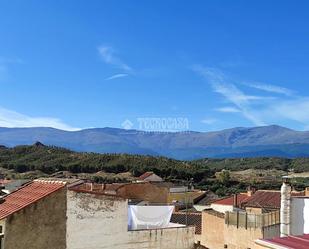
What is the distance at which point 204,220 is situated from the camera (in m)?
36.4

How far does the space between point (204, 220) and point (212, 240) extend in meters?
1.85

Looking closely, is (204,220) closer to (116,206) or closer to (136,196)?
(116,206)

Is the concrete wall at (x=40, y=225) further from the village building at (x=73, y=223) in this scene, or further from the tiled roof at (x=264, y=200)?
the tiled roof at (x=264, y=200)

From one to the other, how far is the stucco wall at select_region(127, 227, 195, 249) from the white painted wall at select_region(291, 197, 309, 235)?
4321mm

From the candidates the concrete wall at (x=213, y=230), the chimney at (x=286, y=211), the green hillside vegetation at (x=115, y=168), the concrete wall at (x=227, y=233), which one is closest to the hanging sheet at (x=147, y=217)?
the chimney at (x=286, y=211)

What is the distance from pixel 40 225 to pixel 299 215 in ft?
35.6

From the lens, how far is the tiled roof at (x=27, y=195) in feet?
60.5

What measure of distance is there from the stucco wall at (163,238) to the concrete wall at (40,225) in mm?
3200

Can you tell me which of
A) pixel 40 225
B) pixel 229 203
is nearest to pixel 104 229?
pixel 40 225

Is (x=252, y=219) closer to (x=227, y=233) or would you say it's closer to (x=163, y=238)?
(x=227, y=233)

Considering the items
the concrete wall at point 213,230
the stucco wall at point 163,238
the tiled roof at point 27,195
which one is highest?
the tiled roof at point 27,195

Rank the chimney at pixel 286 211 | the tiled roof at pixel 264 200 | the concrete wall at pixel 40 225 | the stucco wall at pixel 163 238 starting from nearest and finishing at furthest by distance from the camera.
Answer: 1. the concrete wall at pixel 40 225
2. the stucco wall at pixel 163 238
3. the chimney at pixel 286 211
4. the tiled roof at pixel 264 200

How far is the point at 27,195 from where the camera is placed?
1983cm

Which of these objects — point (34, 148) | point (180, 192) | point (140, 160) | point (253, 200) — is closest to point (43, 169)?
point (140, 160)
